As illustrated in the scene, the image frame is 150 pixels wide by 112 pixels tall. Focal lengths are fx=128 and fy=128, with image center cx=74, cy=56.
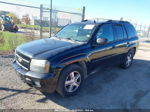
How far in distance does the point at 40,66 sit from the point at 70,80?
87 cm

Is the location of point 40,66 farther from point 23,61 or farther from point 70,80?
point 70,80

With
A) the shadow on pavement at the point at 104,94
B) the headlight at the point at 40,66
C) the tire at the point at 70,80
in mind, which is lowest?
the shadow on pavement at the point at 104,94

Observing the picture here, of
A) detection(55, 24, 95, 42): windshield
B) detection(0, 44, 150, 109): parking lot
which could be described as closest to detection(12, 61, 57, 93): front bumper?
detection(0, 44, 150, 109): parking lot

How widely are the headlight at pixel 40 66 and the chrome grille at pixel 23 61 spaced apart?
0.19 metres

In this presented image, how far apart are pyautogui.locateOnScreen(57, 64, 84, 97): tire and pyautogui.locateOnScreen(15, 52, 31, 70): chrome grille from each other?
2.60 ft

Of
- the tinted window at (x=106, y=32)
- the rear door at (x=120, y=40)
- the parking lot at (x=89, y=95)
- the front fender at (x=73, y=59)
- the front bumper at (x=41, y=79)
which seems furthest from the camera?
the rear door at (x=120, y=40)

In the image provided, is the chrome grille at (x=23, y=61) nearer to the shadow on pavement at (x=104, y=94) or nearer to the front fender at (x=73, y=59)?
the front fender at (x=73, y=59)

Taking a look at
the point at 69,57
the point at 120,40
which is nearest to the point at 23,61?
the point at 69,57

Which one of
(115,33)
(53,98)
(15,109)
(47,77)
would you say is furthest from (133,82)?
(15,109)

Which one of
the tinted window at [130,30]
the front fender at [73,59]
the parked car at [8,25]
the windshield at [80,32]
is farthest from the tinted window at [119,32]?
the parked car at [8,25]

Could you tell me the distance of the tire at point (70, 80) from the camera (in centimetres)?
288

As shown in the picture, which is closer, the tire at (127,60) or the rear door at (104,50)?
the rear door at (104,50)

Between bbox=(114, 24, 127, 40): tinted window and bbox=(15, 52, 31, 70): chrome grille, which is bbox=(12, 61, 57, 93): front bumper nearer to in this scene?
bbox=(15, 52, 31, 70): chrome grille

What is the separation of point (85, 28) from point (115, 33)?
3.80ft
